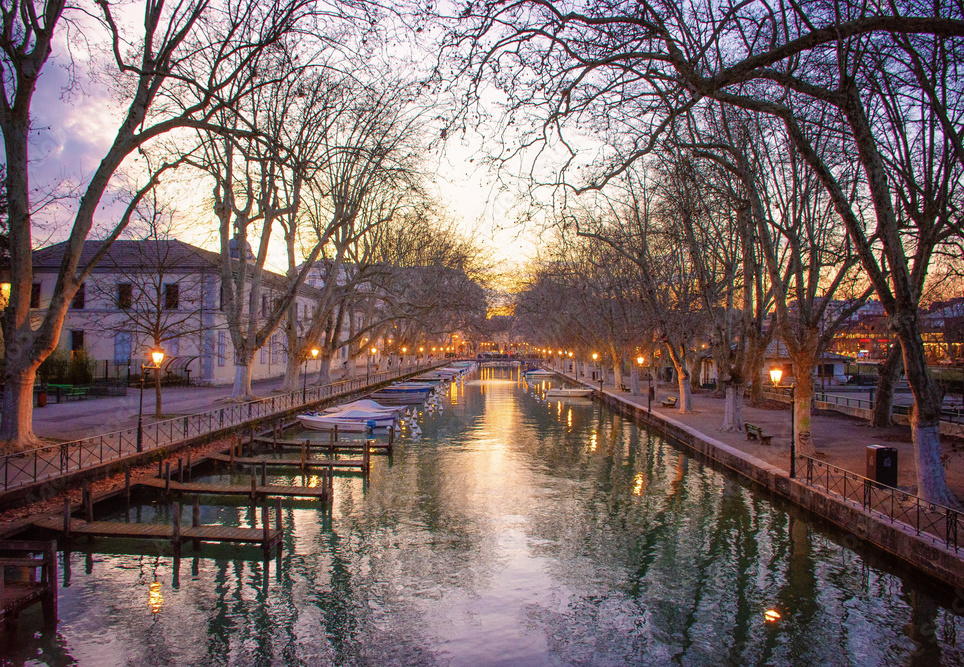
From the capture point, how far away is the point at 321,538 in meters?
13.9

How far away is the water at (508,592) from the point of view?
346 inches

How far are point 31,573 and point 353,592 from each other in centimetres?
520

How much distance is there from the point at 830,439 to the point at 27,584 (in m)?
23.0

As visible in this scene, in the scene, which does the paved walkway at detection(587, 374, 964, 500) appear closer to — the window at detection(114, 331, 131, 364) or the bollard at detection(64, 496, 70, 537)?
the bollard at detection(64, 496, 70, 537)

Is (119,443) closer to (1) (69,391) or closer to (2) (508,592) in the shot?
(2) (508,592)

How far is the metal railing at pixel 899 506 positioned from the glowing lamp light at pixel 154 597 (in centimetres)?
1234

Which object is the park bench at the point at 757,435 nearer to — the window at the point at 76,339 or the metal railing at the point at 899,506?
the metal railing at the point at 899,506

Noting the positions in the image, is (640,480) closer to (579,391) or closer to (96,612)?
(96,612)

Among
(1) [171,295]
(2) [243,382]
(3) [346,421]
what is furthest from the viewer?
Answer: (1) [171,295]

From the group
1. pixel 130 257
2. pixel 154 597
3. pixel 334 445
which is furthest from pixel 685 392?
pixel 130 257

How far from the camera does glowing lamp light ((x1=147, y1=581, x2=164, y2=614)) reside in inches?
393

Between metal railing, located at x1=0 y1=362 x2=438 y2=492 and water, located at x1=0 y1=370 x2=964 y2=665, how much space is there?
1964 mm

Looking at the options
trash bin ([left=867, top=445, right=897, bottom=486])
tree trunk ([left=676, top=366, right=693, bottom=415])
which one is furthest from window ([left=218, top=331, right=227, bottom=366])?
trash bin ([left=867, top=445, right=897, bottom=486])

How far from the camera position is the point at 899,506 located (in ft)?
39.7
